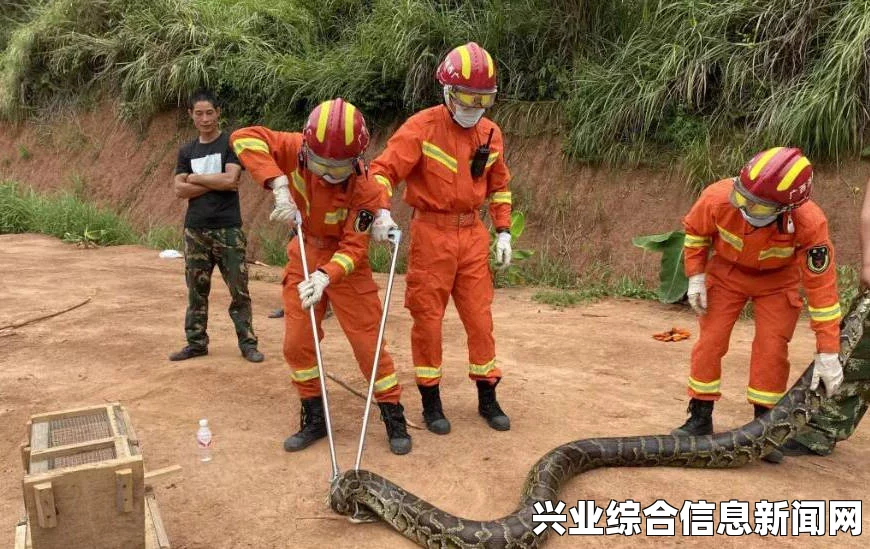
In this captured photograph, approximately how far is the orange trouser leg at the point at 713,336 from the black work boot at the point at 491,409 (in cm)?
126

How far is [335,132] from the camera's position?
13.9ft

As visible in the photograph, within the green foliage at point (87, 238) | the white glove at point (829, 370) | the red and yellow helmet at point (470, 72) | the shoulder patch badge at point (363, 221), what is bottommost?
the green foliage at point (87, 238)

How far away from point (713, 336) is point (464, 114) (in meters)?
2.14

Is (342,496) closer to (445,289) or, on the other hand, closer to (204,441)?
(204,441)

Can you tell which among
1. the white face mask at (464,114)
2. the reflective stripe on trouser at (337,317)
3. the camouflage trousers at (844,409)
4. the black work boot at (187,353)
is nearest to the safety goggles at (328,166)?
the reflective stripe on trouser at (337,317)

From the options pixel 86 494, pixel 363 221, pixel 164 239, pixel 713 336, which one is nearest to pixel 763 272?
pixel 713 336

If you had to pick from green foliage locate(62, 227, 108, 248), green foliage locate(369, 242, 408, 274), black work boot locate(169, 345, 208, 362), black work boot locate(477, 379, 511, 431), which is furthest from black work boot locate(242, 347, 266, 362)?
green foliage locate(62, 227, 108, 248)

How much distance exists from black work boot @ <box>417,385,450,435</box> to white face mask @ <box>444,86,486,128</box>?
179 centimetres

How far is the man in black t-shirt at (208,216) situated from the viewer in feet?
20.5

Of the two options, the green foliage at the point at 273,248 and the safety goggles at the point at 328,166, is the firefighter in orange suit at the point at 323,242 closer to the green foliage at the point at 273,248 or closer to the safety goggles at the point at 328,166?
the safety goggles at the point at 328,166

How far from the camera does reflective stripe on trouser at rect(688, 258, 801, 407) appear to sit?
4.49m

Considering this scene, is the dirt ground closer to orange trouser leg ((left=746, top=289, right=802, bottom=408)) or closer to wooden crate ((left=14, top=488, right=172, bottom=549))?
wooden crate ((left=14, top=488, right=172, bottom=549))

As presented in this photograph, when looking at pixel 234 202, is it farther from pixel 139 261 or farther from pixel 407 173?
pixel 139 261

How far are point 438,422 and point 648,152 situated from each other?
22.0 feet
